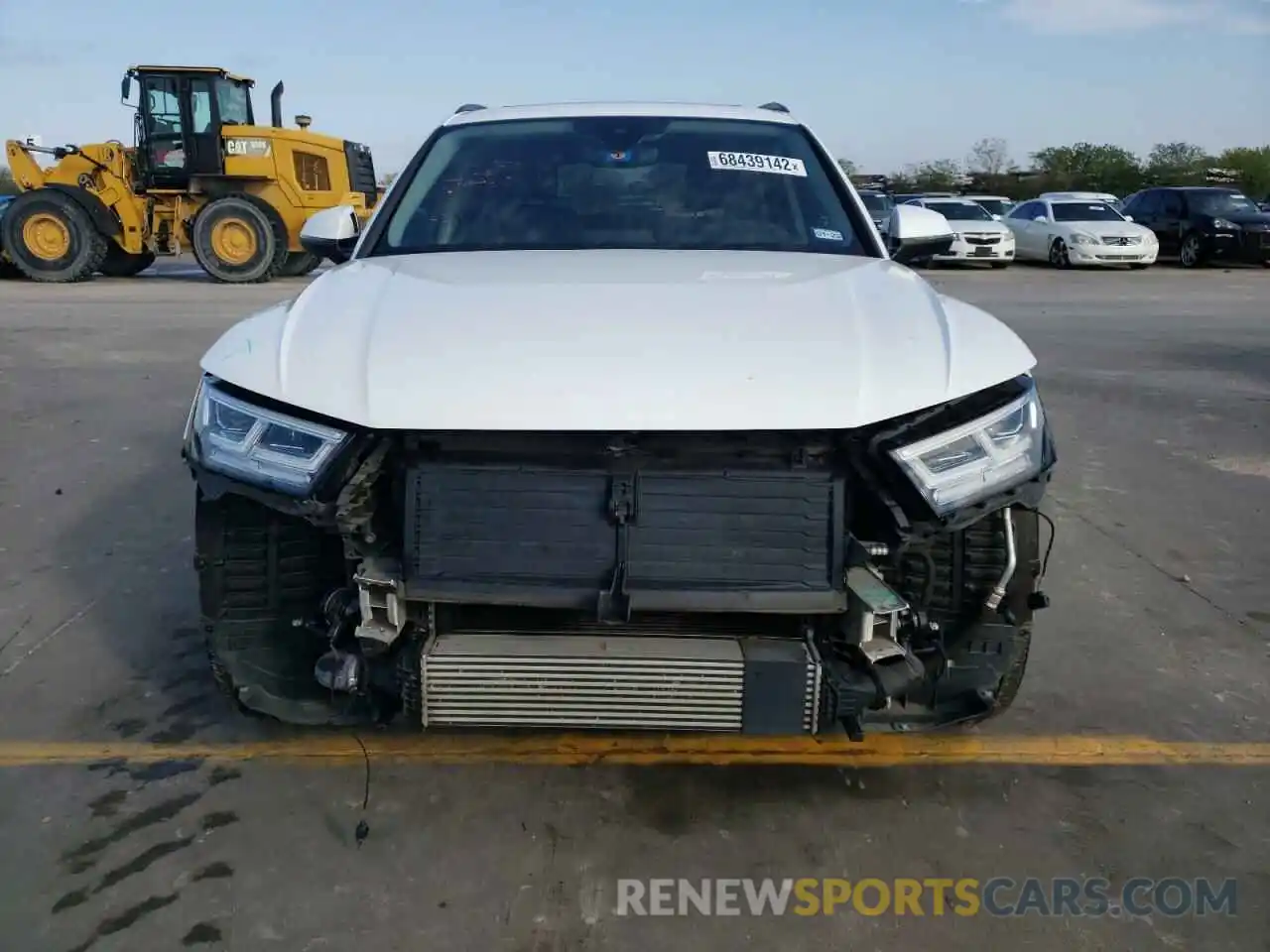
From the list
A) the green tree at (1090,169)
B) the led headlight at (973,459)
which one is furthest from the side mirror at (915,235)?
the green tree at (1090,169)

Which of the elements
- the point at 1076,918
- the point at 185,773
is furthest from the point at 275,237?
the point at 1076,918

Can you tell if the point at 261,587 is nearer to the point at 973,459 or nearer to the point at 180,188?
the point at 973,459

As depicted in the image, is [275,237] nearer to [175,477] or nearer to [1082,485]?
[175,477]

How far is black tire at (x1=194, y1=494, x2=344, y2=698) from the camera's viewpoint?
2.77 metres

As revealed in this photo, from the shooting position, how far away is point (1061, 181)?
2074 inches

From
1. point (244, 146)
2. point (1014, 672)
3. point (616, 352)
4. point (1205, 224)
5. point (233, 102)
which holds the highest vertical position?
point (233, 102)

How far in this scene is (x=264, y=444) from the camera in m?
2.54

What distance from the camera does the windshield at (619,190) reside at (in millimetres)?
3727

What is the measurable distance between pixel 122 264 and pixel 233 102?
13.9ft

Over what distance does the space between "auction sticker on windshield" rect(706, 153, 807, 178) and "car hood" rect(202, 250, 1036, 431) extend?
3.37 feet

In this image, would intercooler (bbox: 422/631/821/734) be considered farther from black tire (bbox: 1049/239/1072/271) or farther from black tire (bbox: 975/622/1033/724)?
black tire (bbox: 1049/239/1072/271)

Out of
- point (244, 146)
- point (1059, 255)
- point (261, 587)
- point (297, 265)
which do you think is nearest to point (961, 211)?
point (1059, 255)

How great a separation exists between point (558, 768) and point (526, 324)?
1.21m

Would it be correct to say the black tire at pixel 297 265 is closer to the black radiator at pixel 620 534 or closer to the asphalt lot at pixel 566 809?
the asphalt lot at pixel 566 809
